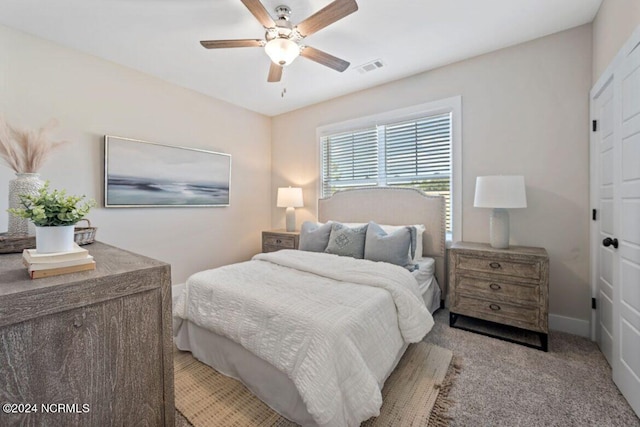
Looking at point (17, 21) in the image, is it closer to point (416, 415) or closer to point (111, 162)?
point (111, 162)

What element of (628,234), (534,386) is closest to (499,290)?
(534,386)

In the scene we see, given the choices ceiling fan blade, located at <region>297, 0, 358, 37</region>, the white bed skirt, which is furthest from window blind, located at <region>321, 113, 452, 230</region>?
the white bed skirt

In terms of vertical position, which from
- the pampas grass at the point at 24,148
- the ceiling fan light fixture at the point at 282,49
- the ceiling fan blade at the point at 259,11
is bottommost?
the pampas grass at the point at 24,148

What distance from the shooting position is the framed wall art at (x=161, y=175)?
2938mm

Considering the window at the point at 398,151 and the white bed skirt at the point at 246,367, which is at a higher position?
the window at the point at 398,151

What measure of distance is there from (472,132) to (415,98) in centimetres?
77

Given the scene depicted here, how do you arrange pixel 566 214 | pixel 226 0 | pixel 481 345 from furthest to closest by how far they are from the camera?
pixel 566 214
pixel 481 345
pixel 226 0

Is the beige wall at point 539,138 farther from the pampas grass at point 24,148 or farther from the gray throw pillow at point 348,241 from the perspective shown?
the pampas grass at point 24,148

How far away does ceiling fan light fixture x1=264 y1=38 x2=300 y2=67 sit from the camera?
77.8 inches

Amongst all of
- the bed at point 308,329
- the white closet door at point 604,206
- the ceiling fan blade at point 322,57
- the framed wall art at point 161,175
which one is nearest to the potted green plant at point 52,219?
the bed at point 308,329

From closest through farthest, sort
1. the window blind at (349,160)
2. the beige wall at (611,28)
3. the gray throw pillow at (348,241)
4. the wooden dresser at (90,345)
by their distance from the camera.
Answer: the wooden dresser at (90,345) → the beige wall at (611,28) → the gray throw pillow at (348,241) → the window blind at (349,160)

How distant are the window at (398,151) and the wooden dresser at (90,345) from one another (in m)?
2.90

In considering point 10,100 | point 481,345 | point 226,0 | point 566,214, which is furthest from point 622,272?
point 10,100

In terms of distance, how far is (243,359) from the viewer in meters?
1.70
